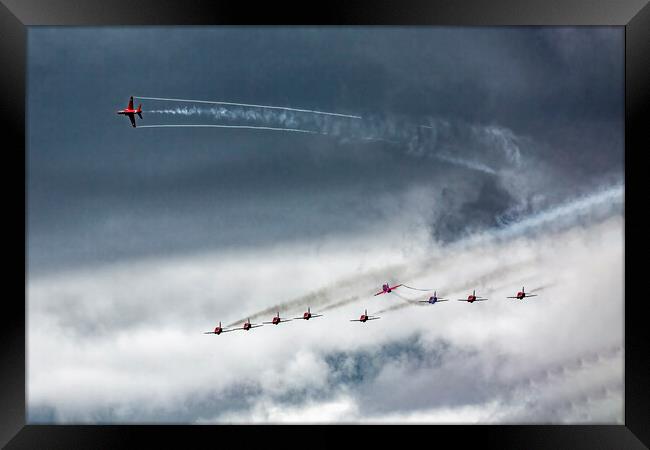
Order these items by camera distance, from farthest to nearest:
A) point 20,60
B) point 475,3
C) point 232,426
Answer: point 232,426 < point 20,60 < point 475,3

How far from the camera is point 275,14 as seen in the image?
61.4 feet

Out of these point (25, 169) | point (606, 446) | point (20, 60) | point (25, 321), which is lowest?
point (606, 446)

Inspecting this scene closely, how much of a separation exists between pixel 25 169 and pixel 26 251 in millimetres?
2648

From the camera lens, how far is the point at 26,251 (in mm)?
20266

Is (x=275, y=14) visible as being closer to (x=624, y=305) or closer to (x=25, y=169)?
(x=25, y=169)

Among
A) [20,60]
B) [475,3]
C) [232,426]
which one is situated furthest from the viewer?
[232,426]

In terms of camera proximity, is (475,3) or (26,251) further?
(26,251)

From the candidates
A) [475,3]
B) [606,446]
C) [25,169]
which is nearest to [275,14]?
[475,3]

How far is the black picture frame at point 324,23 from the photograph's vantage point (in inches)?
728

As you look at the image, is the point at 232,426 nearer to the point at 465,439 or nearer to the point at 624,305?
the point at 465,439

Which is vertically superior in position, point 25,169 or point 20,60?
point 20,60

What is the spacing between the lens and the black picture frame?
1848 centimetres

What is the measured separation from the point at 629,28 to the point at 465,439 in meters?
13.8

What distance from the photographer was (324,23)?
18.8 m
